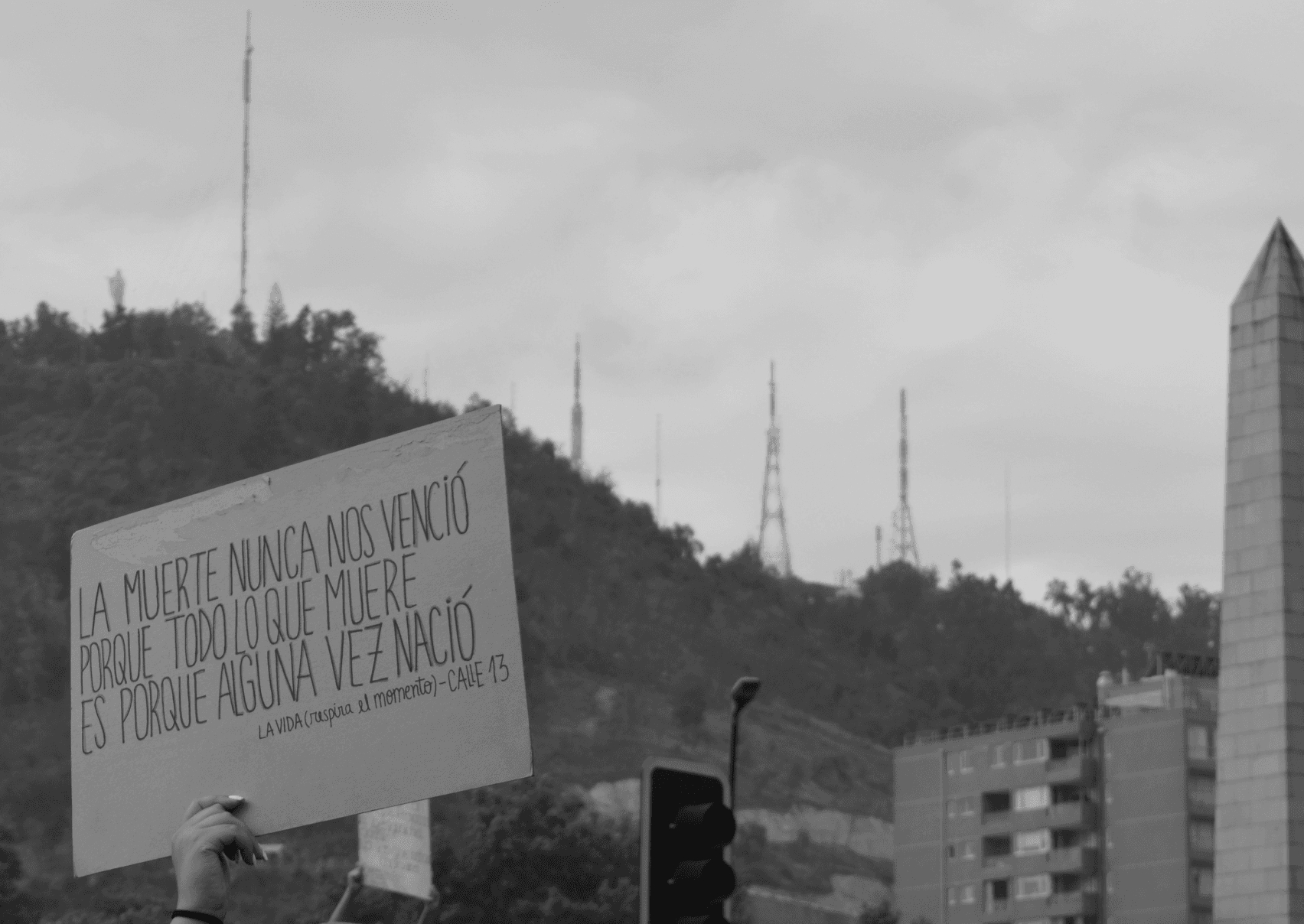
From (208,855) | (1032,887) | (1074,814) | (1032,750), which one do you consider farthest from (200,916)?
(1032,750)

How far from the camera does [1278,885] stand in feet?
158

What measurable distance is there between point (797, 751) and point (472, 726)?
14407 cm

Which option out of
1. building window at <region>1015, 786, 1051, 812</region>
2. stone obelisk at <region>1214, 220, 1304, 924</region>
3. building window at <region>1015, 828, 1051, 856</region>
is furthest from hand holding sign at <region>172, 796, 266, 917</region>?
building window at <region>1015, 786, 1051, 812</region>

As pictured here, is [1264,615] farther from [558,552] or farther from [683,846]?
[558,552]

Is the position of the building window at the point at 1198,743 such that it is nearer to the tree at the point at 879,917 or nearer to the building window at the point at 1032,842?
the building window at the point at 1032,842

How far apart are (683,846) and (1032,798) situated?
91794mm

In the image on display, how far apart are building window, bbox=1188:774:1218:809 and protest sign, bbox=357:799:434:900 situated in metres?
74.0

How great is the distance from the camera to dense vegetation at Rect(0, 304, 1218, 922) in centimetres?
15225

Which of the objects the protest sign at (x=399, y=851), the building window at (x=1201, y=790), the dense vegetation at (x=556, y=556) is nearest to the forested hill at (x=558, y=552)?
the dense vegetation at (x=556, y=556)

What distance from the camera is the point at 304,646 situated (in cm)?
682

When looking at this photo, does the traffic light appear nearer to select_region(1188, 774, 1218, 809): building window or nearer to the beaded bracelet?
the beaded bracelet

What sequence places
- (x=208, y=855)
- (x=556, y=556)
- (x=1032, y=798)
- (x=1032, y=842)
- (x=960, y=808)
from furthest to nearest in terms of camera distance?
1. (x=556, y=556)
2. (x=960, y=808)
3. (x=1032, y=798)
4. (x=1032, y=842)
5. (x=208, y=855)

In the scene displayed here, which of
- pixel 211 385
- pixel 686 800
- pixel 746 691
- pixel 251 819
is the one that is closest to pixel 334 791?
pixel 251 819

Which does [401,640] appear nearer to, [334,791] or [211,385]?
[334,791]
